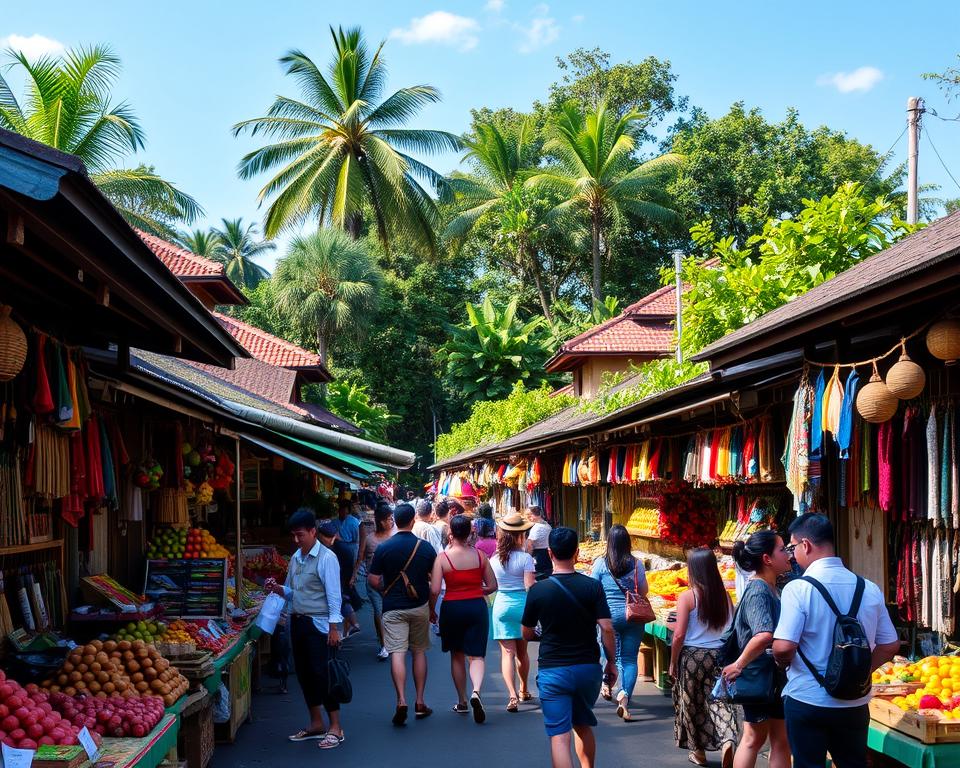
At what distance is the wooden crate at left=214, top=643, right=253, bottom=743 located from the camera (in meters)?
8.62

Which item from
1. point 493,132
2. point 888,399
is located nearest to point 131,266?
point 888,399

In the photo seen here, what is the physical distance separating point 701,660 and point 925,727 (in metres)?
2.37

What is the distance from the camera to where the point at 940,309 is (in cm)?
575

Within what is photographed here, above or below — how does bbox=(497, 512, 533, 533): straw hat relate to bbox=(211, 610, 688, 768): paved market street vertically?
above

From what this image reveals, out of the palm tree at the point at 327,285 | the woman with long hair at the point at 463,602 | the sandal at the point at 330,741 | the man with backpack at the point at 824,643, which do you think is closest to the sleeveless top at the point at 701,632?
the woman with long hair at the point at 463,602

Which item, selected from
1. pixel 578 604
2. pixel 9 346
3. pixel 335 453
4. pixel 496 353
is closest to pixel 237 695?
pixel 335 453

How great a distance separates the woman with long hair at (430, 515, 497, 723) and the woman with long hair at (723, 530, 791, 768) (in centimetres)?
358

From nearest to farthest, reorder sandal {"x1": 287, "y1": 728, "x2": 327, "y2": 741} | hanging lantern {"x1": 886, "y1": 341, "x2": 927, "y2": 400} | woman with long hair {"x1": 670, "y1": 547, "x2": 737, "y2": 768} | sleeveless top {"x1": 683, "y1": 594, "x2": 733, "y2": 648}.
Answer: hanging lantern {"x1": 886, "y1": 341, "x2": 927, "y2": 400}, woman with long hair {"x1": 670, "y1": 547, "x2": 737, "y2": 768}, sleeveless top {"x1": 683, "y1": 594, "x2": 733, "y2": 648}, sandal {"x1": 287, "y1": 728, "x2": 327, "y2": 741}

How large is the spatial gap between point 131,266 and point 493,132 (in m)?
43.9

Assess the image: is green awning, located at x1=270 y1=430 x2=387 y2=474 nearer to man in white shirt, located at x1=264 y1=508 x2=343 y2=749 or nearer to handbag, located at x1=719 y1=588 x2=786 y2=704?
man in white shirt, located at x1=264 y1=508 x2=343 y2=749

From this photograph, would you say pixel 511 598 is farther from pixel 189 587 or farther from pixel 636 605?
pixel 189 587

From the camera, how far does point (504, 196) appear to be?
154ft

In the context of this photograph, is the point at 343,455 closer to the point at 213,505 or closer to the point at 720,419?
the point at 213,505

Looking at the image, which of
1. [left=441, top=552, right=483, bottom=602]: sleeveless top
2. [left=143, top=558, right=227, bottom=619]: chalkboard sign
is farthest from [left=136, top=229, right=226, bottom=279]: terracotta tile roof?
[left=441, top=552, right=483, bottom=602]: sleeveless top
